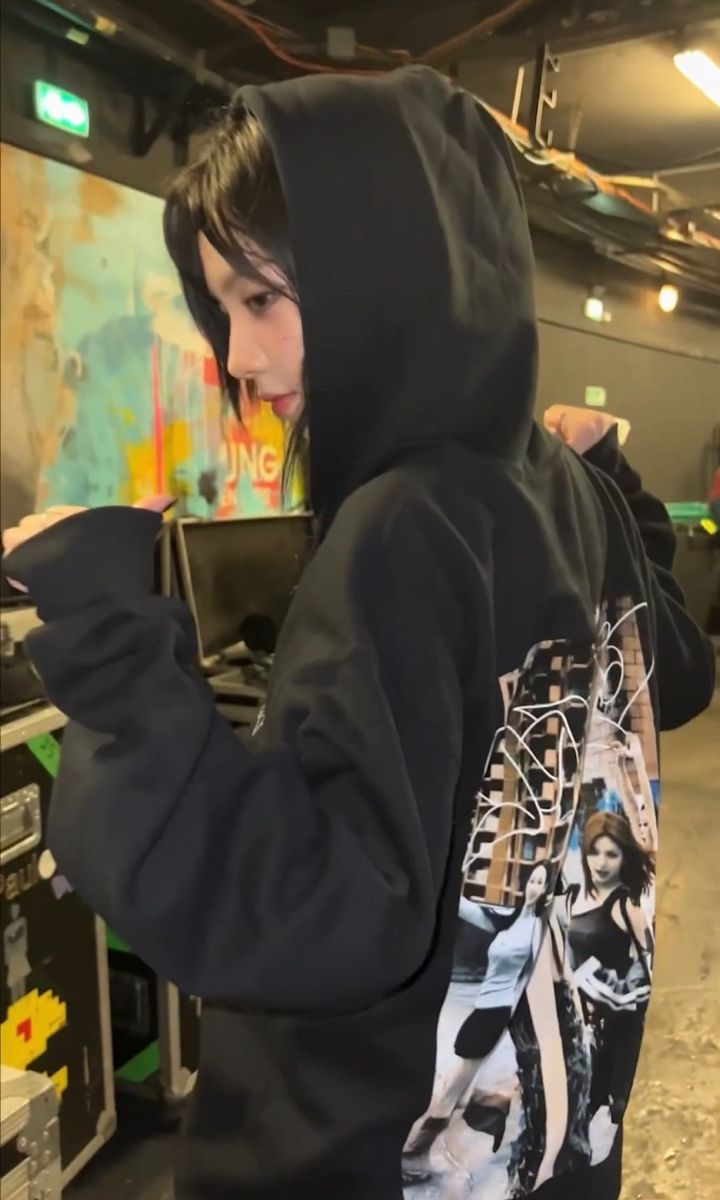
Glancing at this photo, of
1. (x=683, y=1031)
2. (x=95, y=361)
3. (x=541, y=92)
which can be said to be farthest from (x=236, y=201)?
(x=541, y=92)

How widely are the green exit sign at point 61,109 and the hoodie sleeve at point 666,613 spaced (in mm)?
1809

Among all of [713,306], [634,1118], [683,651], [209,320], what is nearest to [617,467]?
[683,651]

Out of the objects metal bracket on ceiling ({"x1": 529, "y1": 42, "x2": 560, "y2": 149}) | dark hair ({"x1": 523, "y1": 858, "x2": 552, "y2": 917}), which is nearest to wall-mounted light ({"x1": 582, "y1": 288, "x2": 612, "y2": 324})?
metal bracket on ceiling ({"x1": 529, "y1": 42, "x2": 560, "y2": 149})

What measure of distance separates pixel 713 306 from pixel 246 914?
439 centimetres

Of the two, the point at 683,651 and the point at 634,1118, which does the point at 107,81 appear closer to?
the point at 683,651

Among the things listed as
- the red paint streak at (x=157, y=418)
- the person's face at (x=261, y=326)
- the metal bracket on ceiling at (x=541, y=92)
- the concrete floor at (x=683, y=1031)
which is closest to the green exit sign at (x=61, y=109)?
the red paint streak at (x=157, y=418)

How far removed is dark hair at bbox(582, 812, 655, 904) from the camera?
754mm

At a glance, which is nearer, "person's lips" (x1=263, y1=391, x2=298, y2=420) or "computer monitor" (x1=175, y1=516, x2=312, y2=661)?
"person's lips" (x1=263, y1=391, x2=298, y2=420)

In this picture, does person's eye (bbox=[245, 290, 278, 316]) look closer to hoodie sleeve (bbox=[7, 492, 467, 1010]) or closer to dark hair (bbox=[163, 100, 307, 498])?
dark hair (bbox=[163, 100, 307, 498])

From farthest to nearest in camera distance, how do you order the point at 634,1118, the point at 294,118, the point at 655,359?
the point at 655,359 → the point at 634,1118 → the point at 294,118

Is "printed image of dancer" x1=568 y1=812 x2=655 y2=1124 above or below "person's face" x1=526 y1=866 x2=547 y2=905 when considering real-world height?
below

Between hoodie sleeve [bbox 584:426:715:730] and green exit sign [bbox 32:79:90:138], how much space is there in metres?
1.81

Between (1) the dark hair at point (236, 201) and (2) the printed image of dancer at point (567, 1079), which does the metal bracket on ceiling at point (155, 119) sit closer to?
(1) the dark hair at point (236, 201)

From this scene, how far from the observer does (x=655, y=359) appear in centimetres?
468
